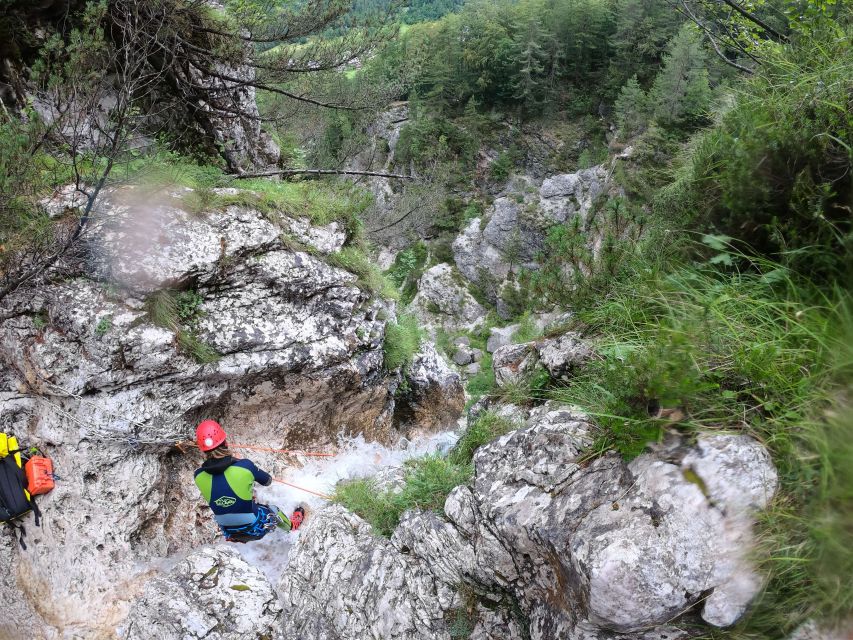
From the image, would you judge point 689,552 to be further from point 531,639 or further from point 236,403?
point 236,403

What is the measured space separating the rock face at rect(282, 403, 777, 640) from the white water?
67 cm

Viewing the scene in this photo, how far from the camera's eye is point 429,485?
4543 mm

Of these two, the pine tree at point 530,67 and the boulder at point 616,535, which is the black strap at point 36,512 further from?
the pine tree at point 530,67

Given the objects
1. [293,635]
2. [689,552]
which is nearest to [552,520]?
[689,552]

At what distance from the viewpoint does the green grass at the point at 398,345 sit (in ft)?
25.8

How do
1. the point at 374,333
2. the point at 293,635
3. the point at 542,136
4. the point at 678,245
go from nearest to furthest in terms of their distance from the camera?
the point at 678,245, the point at 293,635, the point at 374,333, the point at 542,136

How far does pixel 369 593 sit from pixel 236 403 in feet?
10.7

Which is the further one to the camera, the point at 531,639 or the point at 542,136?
the point at 542,136

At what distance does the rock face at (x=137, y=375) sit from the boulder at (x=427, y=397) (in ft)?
7.21

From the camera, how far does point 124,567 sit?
5.06 meters

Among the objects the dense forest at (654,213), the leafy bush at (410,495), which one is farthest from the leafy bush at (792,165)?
the leafy bush at (410,495)

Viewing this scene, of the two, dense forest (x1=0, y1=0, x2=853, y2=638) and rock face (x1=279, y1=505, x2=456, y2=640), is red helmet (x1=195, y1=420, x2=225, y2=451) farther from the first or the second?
rock face (x1=279, y1=505, x2=456, y2=640)

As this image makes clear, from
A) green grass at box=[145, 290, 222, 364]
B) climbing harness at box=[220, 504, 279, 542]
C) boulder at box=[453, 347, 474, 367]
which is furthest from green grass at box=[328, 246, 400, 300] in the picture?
boulder at box=[453, 347, 474, 367]

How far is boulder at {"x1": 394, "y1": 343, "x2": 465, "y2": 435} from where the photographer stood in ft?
27.4
